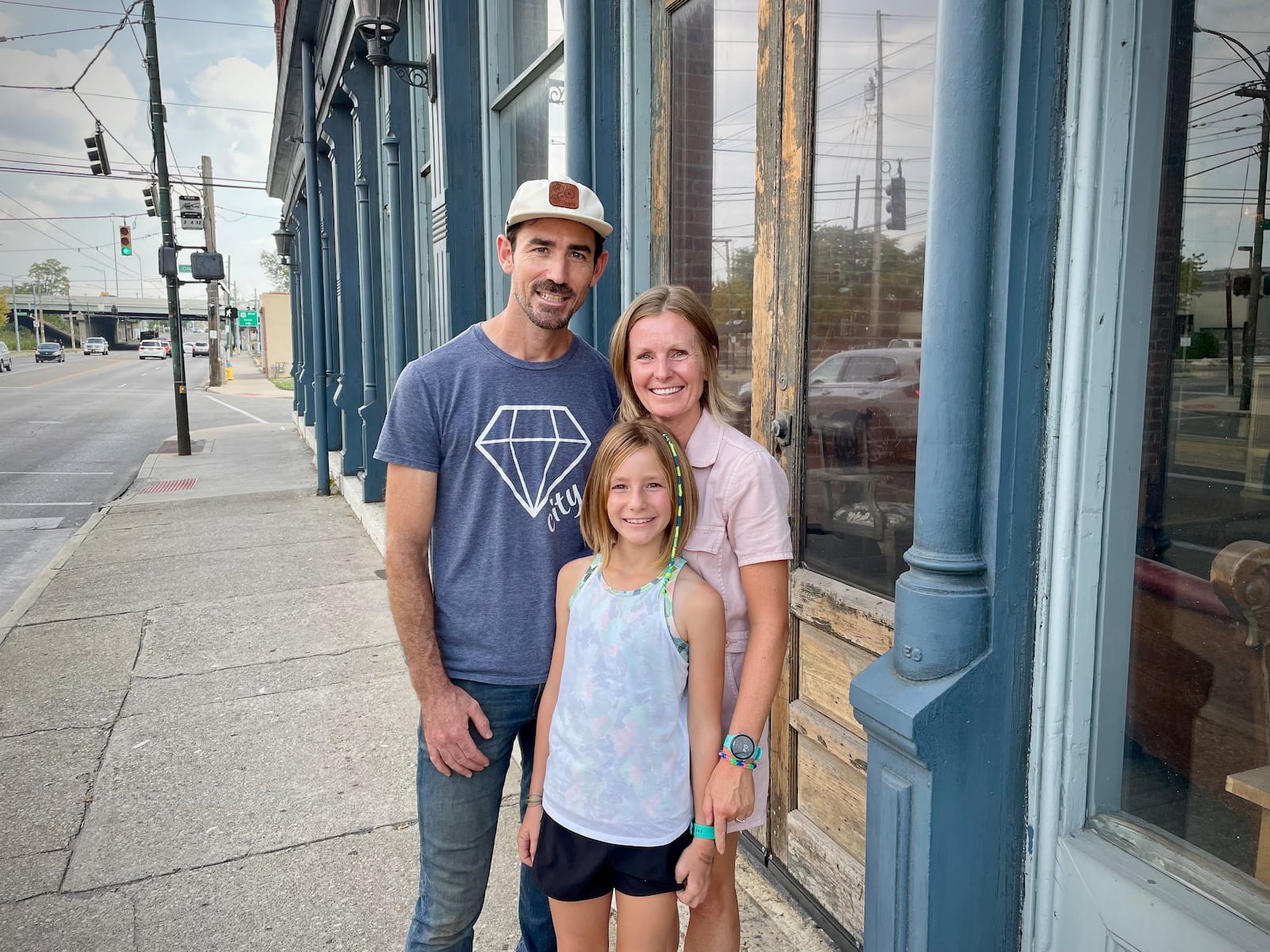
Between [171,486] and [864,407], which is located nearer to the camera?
[864,407]

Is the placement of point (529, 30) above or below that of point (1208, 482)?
above

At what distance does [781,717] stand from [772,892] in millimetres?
563

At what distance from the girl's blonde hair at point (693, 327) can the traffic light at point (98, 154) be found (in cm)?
2004

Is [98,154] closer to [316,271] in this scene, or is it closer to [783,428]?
[316,271]

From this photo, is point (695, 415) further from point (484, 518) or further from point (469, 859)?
point (469, 859)

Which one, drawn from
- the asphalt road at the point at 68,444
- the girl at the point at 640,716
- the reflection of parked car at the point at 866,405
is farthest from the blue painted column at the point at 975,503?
the asphalt road at the point at 68,444

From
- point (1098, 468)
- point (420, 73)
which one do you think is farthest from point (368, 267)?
point (1098, 468)

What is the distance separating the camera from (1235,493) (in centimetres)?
157

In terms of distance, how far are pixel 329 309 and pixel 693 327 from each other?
12299 mm

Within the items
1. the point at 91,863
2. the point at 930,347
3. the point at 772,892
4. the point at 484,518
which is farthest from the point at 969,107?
the point at 91,863

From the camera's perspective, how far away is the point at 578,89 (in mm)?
3586

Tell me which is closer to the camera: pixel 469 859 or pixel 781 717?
pixel 469 859

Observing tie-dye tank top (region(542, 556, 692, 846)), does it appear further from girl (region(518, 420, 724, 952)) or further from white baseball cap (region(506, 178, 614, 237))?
white baseball cap (region(506, 178, 614, 237))

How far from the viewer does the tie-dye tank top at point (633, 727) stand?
1.71 metres
